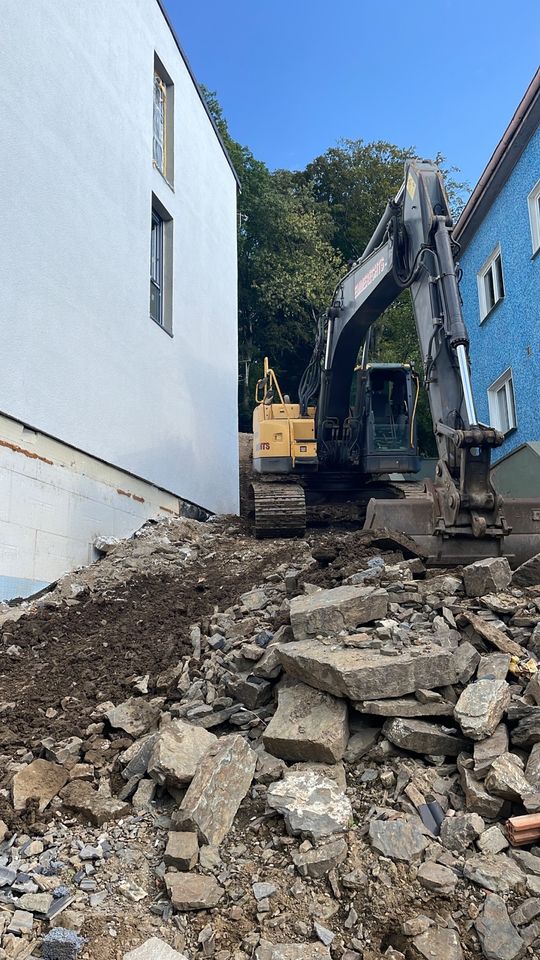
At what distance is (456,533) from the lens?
5.86 meters

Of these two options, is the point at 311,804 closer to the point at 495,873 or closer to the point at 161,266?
the point at 495,873

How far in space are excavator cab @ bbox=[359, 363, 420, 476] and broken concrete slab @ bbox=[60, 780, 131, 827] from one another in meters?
8.04

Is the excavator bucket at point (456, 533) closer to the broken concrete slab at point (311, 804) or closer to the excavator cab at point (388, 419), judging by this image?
the broken concrete slab at point (311, 804)

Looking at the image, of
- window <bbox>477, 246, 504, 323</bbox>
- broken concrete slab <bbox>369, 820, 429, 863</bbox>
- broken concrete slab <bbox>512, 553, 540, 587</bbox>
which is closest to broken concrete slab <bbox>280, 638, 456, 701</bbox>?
broken concrete slab <bbox>369, 820, 429, 863</bbox>

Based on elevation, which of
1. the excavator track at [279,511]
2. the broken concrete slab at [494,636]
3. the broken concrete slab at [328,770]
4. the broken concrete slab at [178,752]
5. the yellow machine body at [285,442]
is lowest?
the broken concrete slab at [328,770]

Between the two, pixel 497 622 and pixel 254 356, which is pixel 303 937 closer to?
pixel 497 622

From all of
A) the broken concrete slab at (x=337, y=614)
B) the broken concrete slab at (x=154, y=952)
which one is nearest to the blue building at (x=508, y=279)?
the broken concrete slab at (x=337, y=614)

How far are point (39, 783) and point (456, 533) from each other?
3848 millimetres

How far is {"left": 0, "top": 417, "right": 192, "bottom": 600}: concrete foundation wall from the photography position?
6.81m

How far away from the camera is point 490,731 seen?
325 centimetres

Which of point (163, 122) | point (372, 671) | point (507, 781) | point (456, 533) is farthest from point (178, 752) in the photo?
point (163, 122)

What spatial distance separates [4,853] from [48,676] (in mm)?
2052

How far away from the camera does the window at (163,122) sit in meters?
12.5

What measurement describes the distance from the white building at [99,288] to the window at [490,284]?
5.50 metres
